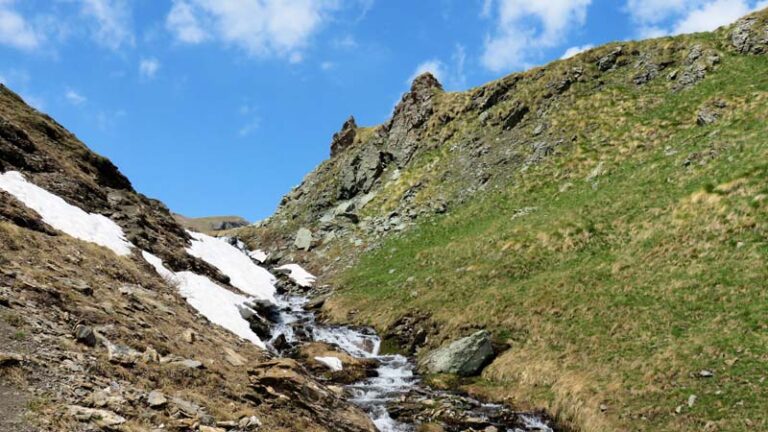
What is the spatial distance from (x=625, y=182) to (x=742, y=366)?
23874 mm

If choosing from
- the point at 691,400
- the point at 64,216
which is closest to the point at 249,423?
the point at 691,400

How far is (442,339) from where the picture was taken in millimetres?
33250

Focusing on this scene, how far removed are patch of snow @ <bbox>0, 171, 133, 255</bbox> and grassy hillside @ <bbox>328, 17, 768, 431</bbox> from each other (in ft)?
58.7

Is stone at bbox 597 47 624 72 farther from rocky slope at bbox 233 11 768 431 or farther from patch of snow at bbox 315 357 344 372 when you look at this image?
patch of snow at bbox 315 357 344 372

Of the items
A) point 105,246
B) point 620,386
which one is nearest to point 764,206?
point 620,386

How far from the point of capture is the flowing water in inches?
910

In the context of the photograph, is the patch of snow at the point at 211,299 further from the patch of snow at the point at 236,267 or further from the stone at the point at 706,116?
the stone at the point at 706,116

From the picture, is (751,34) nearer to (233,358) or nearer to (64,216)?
(233,358)

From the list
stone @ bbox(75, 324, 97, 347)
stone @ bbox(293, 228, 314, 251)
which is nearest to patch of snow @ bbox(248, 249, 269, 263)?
stone @ bbox(293, 228, 314, 251)

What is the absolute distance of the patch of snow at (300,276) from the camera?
53.5 m

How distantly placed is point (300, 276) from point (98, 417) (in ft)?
145

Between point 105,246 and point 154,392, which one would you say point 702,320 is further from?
point 105,246

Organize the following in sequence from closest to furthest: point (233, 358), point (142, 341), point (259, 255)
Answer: point (142, 341), point (233, 358), point (259, 255)

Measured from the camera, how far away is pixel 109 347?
Answer: 16250mm
